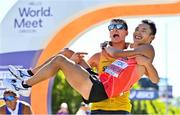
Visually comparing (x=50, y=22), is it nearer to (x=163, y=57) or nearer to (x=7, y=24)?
(x=7, y=24)

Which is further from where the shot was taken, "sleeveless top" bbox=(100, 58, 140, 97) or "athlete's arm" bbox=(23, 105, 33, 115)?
"athlete's arm" bbox=(23, 105, 33, 115)

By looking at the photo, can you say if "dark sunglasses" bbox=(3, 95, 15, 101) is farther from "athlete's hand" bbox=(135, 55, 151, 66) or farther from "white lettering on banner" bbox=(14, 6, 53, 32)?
"athlete's hand" bbox=(135, 55, 151, 66)

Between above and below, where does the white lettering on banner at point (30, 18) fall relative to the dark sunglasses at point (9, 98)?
above

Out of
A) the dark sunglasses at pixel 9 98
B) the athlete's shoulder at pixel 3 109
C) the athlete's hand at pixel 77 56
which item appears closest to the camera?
the athlete's hand at pixel 77 56

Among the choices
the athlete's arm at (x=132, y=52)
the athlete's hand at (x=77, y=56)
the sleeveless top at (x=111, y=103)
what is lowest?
the sleeveless top at (x=111, y=103)

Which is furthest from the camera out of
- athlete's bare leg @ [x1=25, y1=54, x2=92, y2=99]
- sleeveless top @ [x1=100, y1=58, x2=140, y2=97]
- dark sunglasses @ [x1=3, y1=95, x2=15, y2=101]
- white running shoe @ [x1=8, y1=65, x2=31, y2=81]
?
dark sunglasses @ [x1=3, y1=95, x2=15, y2=101]

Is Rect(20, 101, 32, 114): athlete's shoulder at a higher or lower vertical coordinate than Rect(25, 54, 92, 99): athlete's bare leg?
lower

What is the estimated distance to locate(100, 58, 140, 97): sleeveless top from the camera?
4461 millimetres

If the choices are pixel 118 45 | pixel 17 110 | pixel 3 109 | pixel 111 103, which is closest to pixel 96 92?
pixel 111 103

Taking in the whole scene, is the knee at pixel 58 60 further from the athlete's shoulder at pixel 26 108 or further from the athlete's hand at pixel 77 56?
the athlete's shoulder at pixel 26 108

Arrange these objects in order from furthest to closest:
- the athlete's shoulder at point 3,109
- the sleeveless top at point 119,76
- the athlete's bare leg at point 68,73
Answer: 1. the athlete's shoulder at point 3,109
2. the sleeveless top at point 119,76
3. the athlete's bare leg at point 68,73

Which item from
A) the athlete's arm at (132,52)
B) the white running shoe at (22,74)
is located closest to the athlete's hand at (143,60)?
the athlete's arm at (132,52)

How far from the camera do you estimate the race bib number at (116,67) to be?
14.6 ft

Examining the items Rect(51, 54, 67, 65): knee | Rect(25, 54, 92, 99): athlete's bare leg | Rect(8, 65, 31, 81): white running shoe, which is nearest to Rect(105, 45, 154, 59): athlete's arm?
Rect(25, 54, 92, 99): athlete's bare leg
